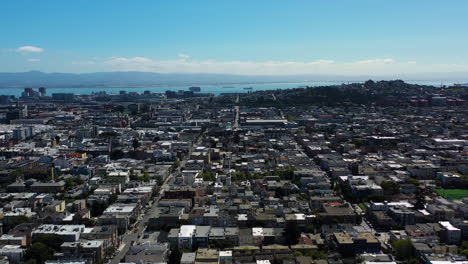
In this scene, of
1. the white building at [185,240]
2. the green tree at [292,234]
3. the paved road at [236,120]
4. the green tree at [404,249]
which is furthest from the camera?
the paved road at [236,120]

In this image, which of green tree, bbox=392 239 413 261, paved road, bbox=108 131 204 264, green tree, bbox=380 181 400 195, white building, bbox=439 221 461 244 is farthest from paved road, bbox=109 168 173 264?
white building, bbox=439 221 461 244

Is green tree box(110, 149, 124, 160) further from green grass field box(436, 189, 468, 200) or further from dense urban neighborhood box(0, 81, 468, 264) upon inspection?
green grass field box(436, 189, 468, 200)

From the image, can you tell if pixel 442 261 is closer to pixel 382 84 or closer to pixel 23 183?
pixel 23 183

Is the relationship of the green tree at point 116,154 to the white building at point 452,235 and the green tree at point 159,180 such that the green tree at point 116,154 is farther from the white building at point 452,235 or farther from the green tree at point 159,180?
the white building at point 452,235

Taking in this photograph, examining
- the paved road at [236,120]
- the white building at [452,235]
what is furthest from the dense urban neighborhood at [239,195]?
the paved road at [236,120]

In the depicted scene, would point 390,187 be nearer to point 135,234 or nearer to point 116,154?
point 135,234
